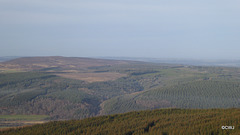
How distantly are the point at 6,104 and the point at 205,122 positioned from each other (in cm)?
2752

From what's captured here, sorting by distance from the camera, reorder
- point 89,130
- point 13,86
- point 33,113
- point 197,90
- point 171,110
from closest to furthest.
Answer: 1. point 89,130
2. point 171,110
3. point 33,113
4. point 197,90
5. point 13,86

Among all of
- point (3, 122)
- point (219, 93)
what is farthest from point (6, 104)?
point (219, 93)

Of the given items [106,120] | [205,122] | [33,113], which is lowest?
[33,113]

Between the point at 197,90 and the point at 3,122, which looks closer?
the point at 3,122

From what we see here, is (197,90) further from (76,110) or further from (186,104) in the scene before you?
(76,110)

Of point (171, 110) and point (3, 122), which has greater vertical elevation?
point (171, 110)

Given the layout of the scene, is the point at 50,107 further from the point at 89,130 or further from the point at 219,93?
the point at 219,93

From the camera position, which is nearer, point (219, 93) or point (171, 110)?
point (171, 110)

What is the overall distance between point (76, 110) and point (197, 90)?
66.5 feet

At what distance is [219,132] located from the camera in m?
9.05

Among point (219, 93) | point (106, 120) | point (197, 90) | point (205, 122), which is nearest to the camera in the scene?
point (205, 122)

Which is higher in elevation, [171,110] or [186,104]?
[171,110]

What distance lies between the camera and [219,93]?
3556cm

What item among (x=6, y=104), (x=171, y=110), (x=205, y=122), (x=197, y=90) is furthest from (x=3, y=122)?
(x=197, y=90)
